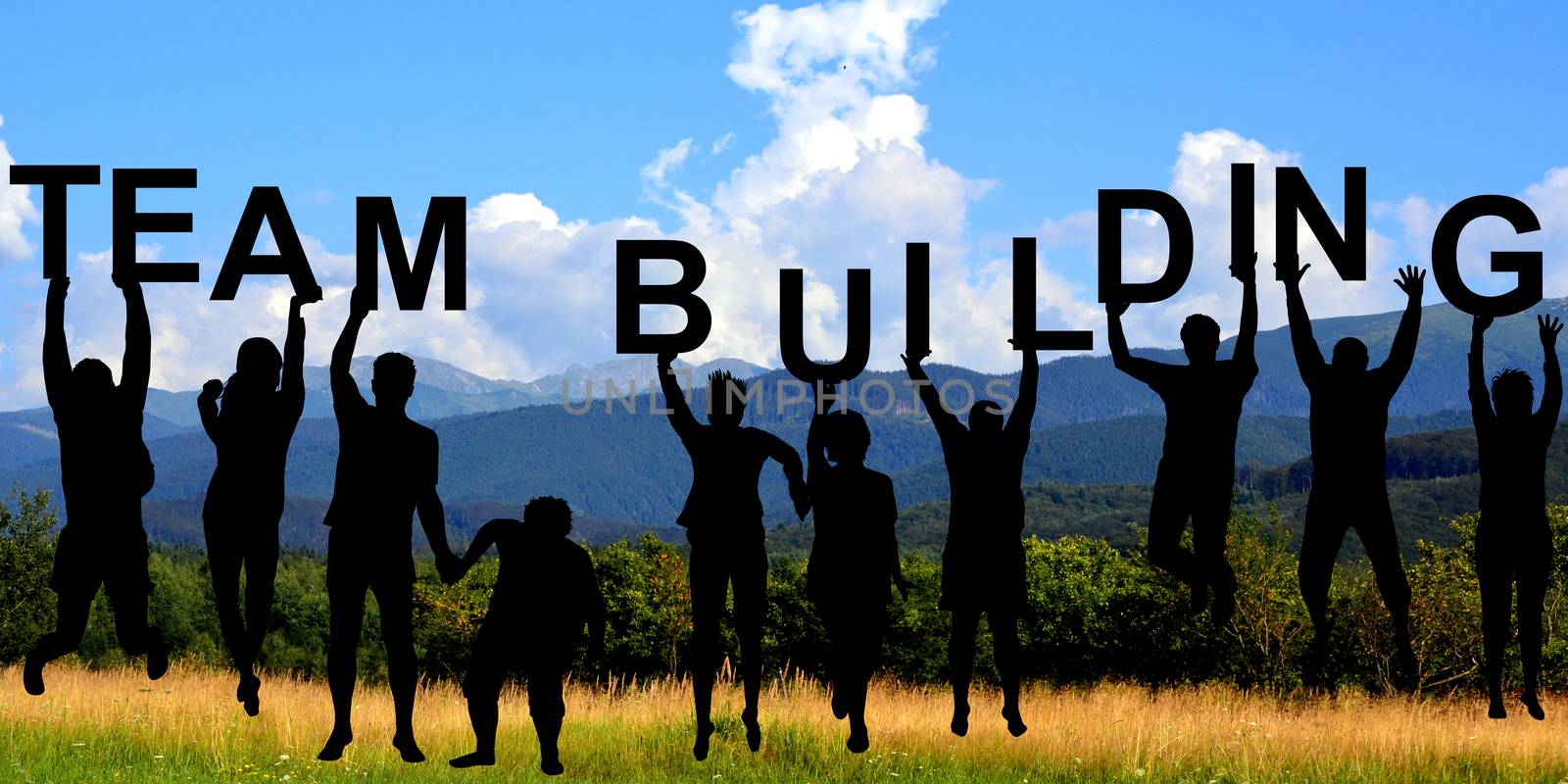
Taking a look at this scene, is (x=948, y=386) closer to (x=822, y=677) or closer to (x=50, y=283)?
(x=50, y=283)

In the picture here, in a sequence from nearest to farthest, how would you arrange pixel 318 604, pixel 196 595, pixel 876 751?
pixel 876 751 → pixel 318 604 → pixel 196 595

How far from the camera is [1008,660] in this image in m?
9.12

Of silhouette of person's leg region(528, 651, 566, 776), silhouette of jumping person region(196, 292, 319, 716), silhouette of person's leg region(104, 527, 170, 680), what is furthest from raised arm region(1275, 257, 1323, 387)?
silhouette of person's leg region(104, 527, 170, 680)

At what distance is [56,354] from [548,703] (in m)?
4.42

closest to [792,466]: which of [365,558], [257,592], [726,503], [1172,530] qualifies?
[726,503]

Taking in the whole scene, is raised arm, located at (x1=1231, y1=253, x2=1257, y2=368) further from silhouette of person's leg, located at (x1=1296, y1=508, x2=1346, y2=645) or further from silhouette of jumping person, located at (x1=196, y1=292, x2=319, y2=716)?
silhouette of jumping person, located at (x1=196, y1=292, x2=319, y2=716)

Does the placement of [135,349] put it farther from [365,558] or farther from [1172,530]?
[1172,530]

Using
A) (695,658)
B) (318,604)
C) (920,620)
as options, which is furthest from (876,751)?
(318,604)

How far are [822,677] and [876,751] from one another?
84.0 ft

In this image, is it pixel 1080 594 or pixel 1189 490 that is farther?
pixel 1080 594

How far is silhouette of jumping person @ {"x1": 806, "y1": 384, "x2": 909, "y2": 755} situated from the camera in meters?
8.57

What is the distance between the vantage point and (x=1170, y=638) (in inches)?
1531

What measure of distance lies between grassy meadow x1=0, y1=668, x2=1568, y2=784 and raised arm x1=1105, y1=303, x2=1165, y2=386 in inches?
311

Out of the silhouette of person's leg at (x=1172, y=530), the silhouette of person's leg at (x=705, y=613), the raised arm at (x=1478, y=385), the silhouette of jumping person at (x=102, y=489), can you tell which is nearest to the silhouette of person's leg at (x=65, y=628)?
→ the silhouette of jumping person at (x=102, y=489)
